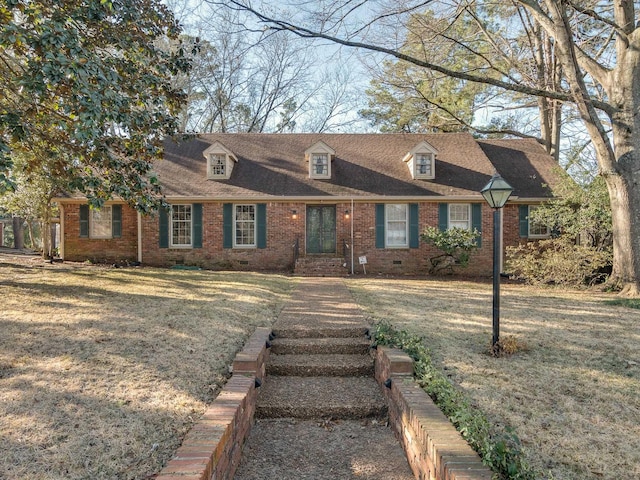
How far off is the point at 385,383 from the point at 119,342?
3127mm

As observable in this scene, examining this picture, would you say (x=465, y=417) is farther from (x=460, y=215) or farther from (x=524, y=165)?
(x=524, y=165)

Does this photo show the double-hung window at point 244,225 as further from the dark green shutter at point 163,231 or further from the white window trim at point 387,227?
the white window trim at point 387,227

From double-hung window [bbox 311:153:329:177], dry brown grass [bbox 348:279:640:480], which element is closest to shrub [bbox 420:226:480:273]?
double-hung window [bbox 311:153:329:177]

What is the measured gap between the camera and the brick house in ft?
45.9

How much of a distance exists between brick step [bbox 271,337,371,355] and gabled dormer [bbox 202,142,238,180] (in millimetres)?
10810

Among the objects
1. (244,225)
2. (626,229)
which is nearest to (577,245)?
(626,229)

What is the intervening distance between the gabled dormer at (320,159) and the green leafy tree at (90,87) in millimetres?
7041

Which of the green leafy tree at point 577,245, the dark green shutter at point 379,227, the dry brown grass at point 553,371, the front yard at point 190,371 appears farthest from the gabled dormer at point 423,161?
the front yard at point 190,371

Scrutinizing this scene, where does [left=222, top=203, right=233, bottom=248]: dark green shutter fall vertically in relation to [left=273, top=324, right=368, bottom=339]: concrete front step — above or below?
above

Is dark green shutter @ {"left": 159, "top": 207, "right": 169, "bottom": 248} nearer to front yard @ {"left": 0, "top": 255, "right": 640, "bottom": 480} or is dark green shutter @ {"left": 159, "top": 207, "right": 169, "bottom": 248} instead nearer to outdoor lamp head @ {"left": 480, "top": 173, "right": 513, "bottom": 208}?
front yard @ {"left": 0, "top": 255, "right": 640, "bottom": 480}

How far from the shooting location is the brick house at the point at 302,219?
13992 millimetres

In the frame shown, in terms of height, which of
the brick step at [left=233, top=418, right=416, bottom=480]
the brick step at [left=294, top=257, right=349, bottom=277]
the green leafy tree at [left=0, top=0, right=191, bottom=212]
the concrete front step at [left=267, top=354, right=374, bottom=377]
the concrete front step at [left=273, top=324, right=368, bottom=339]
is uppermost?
the green leafy tree at [left=0, top=0, right=191, bottom=212]

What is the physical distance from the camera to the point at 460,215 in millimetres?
14133

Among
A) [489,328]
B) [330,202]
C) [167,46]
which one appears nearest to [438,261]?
[330,202]
